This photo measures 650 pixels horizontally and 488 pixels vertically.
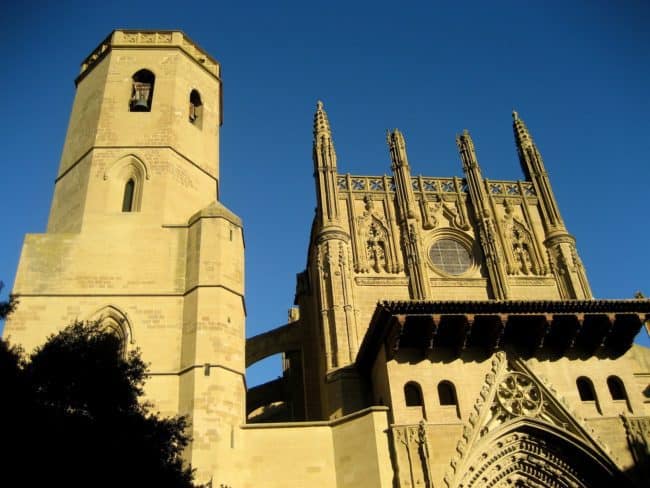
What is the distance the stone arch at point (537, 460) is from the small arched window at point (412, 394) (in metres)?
1.58

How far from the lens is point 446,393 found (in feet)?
47.7

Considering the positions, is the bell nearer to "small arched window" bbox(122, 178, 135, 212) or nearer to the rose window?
"small arched window" bbox(122, 178, 135, 212)

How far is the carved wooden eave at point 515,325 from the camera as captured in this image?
14.3 meters

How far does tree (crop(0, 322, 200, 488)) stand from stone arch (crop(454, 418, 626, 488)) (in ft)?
20.8

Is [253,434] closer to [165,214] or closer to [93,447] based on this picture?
[93,447]

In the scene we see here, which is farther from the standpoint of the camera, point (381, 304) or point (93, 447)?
point (381, 304)

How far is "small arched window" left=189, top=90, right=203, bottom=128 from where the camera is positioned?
20.4 meters

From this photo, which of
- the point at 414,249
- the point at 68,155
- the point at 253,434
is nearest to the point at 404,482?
the point at 253,434

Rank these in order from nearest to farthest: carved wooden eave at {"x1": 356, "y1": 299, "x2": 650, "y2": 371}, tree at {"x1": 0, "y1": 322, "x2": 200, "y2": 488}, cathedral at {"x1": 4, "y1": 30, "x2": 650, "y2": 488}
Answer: tree at {"x1": 0, "y1": 322, "x2": 200, "y2": 488} < cathedral at {"x1": 4, "y1": 30, "x2": 650, "y2": 488} < carved wooden eave at {"x1": 356, "y1": 299, "x2": 650, "y2": 371}

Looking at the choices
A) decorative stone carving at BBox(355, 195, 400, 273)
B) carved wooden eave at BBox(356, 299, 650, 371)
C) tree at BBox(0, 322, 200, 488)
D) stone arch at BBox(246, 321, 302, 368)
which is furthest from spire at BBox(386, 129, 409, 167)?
tree at BBox(0, 322, 200, 488)

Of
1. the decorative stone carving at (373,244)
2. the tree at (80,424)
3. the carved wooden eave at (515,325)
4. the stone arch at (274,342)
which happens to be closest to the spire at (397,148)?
the decorative stone carving at (373,244)

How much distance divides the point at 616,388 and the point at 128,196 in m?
13.5

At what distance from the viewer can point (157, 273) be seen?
15992 mm

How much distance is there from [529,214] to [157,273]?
15.4 metres
